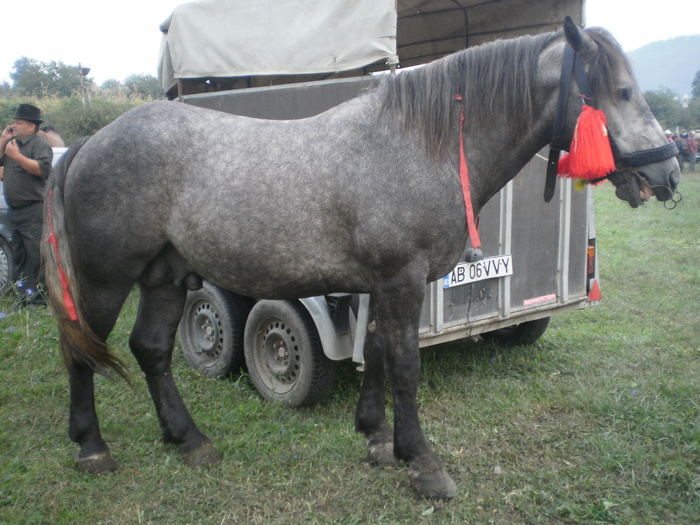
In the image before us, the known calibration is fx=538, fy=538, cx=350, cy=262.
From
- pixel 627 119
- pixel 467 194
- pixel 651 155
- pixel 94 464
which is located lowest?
pixel 94 464

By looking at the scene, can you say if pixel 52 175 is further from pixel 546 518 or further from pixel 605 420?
pixel 605 420

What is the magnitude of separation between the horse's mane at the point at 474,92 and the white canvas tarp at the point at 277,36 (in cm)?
99

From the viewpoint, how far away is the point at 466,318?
12.9 feet

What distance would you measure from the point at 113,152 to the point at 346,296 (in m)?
1.59

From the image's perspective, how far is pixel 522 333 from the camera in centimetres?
487

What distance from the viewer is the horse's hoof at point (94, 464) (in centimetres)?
296

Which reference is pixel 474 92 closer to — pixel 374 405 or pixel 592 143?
pixel 592 143

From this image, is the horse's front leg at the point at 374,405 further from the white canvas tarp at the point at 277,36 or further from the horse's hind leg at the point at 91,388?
the white canvas tarp at the point at 277,36

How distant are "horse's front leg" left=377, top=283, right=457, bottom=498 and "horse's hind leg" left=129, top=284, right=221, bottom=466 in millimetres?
1158

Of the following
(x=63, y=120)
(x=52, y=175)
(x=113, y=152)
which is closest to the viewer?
(x=113, y=152)

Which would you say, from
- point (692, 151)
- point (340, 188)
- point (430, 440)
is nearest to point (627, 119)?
point (340, 188)

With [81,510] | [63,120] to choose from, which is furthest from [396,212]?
[63,120]

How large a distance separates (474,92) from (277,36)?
6.26 feet

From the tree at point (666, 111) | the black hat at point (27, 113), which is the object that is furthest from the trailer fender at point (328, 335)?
the tree at point (666, 111)
